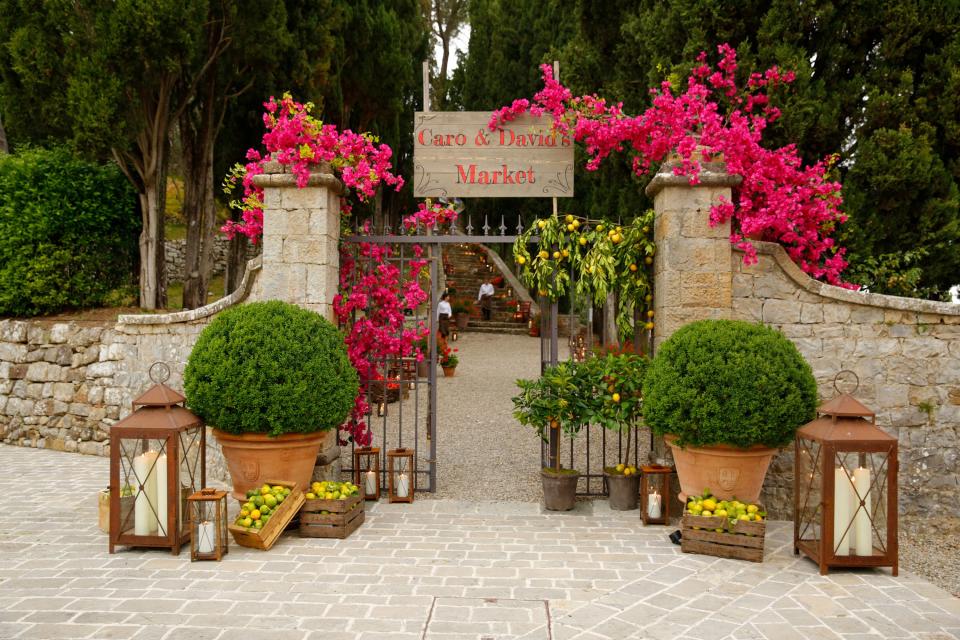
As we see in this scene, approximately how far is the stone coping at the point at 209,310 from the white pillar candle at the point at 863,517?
4.54 m

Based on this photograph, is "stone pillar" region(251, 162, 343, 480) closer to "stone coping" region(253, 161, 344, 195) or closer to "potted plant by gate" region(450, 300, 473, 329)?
"stone coping" region(253, 161, 344, 195)

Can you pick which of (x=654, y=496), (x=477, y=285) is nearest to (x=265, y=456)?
(x=654, y=496)

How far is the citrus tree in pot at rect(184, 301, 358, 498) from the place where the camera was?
4723mm

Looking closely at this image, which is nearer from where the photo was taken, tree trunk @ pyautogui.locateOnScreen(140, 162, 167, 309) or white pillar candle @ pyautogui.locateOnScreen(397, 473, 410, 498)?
white pillar candle @ pyautogui.locateOnScreen(397, 473, 410, 498)

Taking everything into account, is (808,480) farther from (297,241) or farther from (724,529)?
(297,241)

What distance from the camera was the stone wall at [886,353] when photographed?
5352 mm

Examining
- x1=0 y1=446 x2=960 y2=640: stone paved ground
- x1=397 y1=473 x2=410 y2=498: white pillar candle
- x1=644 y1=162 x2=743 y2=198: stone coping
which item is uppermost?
x1=644 y1=162 x2=743 y2=198: stone coping

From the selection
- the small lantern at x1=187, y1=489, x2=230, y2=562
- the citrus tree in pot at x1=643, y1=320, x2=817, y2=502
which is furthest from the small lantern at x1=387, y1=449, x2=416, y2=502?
the citrus tree in pot at x1=643, y1=320, x2=817, y2=502

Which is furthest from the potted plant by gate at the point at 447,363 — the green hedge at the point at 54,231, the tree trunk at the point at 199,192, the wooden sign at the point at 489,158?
the wooden sign at the point at 489,158

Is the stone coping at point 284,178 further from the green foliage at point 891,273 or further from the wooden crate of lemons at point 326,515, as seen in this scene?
the green foliage at point 891,273

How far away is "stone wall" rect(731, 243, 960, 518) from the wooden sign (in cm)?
170

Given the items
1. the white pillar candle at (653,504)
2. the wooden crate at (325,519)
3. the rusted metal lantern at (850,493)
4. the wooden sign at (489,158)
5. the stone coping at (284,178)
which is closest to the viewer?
the rusted metal lantern at (850,493)

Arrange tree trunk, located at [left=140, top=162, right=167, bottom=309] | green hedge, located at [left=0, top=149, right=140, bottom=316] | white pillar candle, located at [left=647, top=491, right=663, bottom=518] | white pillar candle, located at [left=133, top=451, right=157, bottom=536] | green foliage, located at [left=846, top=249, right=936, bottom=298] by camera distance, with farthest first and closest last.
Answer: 1. tree trunk, located at [left=140, top=162, right=167, bottom=309]
2. green hedge, located at [left=0, top=149, right=140, bottom=316]
3. green foliage, located at [left=846, top=249, right=936, bottom=298]
4. white pillar candle, located at [left=647, top=491, right=663, bottom=518]
5. white pillar candle, located at [left=133, top=451, right=157, bottom=536]

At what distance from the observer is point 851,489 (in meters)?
4.16
